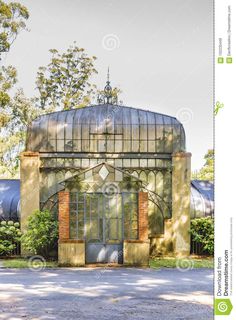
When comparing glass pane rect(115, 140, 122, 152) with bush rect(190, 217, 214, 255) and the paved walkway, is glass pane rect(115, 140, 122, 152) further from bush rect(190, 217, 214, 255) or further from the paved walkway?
the paved walkway

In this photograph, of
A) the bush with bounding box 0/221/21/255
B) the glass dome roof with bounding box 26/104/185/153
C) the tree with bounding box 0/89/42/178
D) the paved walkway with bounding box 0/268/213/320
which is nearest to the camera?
the paved walkway with bounding box 0/268/213/320

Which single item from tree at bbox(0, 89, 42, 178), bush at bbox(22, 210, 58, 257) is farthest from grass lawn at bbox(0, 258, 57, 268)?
tree at bbox(0, 89, 42, 178)

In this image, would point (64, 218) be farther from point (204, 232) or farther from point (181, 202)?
point (204, 232)

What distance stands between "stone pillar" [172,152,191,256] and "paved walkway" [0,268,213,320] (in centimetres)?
314

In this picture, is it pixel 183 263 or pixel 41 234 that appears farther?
pixel 41 234

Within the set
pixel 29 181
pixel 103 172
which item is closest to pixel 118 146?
pixel 103 172

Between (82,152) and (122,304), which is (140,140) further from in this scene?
(122,304)

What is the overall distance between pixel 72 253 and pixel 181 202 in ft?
14.8

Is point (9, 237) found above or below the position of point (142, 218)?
below

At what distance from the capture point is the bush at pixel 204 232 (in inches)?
587

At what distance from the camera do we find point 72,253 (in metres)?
12.8

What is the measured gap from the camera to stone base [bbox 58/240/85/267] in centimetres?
1272

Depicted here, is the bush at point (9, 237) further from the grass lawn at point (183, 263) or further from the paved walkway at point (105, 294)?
the grass lawn at point (183, 263)

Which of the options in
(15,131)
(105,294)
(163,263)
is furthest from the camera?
(15,131)
